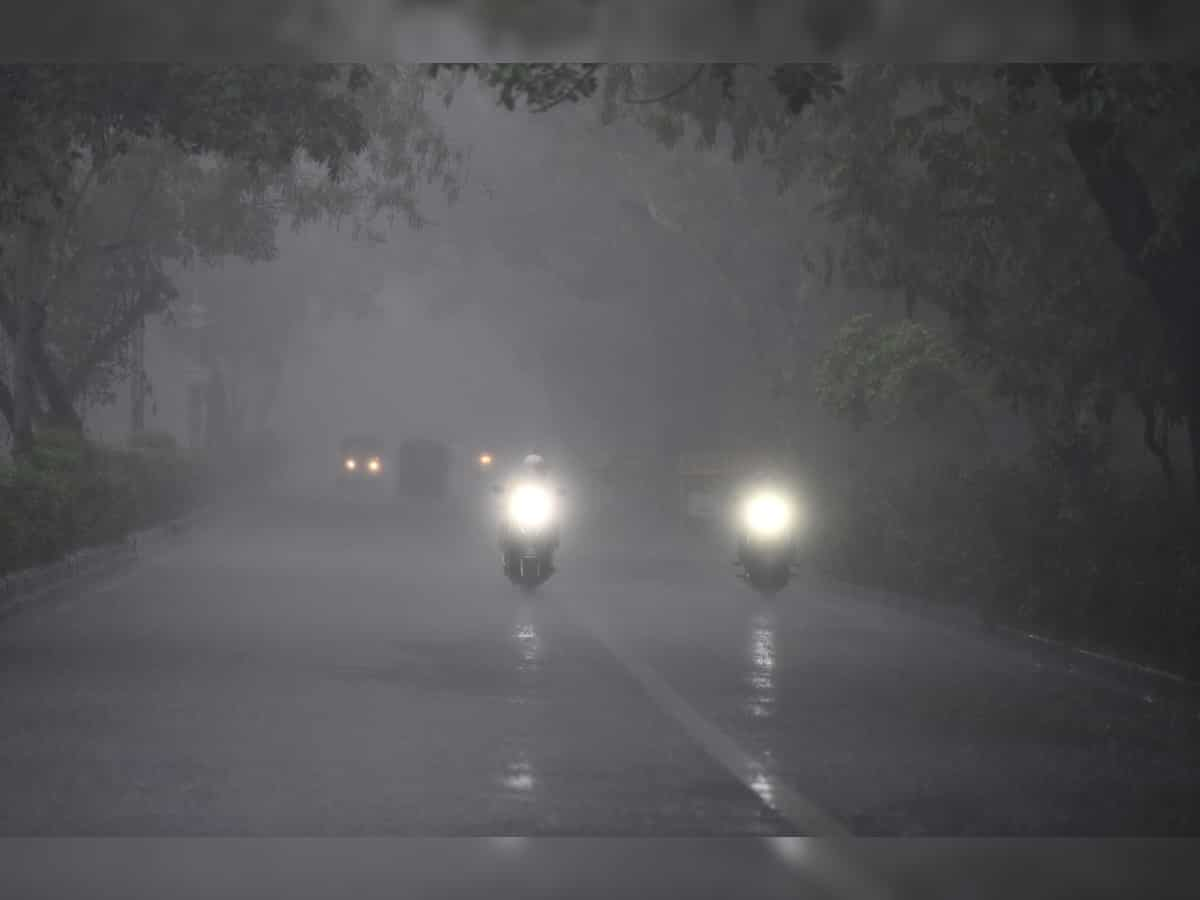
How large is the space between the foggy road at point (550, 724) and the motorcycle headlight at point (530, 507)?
166cm

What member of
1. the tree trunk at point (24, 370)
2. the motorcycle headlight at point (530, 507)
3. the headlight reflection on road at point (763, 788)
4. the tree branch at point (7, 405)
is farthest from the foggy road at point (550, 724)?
the tree branch at point (7, 405)

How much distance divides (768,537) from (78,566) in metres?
10.1

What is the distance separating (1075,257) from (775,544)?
748 centimetres

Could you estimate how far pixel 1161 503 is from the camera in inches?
768

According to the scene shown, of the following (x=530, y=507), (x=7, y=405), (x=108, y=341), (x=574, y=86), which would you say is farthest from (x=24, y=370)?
(x=574, y=86)

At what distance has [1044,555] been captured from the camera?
19.9 meters

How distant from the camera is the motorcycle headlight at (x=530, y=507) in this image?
26.3 m

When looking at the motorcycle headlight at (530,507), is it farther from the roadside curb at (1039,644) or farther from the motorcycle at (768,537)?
the roadside curb at (1039,644)

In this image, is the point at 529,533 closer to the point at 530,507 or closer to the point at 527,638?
the point at 530,507

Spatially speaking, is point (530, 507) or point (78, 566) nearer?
point (530, 507)

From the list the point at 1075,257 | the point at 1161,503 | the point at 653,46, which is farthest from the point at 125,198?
the point at 653,46

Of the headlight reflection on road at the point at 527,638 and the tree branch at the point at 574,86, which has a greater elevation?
the tree branch at the point at 574,86

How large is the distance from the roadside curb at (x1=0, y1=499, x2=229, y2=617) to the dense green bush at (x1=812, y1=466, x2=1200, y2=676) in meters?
10.9

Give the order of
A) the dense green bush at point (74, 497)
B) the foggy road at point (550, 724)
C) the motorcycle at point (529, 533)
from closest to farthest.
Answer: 1. the foggy road at point (550, 724)
2. the dense green bush at point (74, 497)
3. the motorcycle at point (529, 533)
